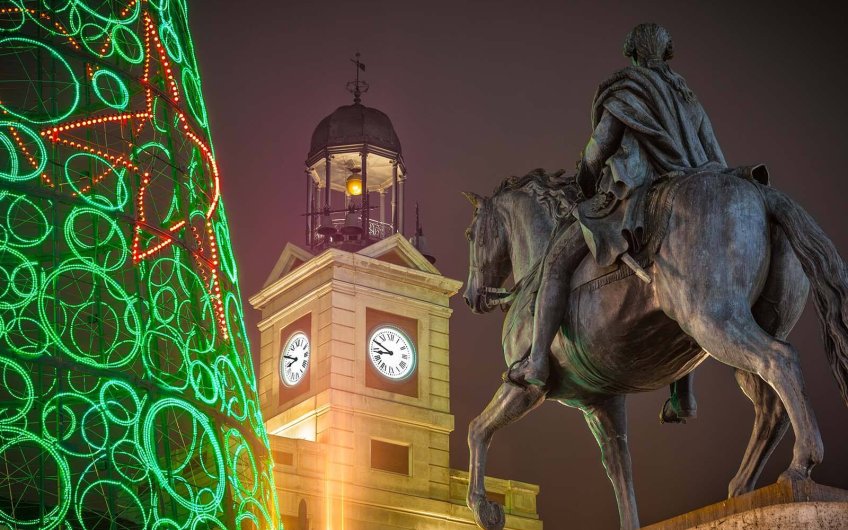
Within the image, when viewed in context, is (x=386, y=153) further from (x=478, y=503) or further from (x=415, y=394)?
(x=478, y=503)

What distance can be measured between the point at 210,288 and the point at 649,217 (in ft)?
30.3

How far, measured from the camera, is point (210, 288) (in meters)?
15.1

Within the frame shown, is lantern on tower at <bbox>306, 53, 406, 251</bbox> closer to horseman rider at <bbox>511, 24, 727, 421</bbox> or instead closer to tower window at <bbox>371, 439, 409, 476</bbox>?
tower window at <bbox>371, 439, 409, 476</bbox>

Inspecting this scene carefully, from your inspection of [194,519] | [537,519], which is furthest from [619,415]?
[537,519]

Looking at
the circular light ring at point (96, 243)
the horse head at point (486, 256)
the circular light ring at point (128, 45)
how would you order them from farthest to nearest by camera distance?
the circular light ring at point (128, 45), the circular light ring at point (96, 243), the horse head at point (486, 256)

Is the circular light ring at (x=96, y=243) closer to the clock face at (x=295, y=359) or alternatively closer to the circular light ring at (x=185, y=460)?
the circular light ring at (x=185, y=460)

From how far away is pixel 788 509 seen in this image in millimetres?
5539

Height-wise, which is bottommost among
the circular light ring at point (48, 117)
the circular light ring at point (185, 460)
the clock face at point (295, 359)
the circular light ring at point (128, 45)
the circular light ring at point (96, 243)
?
the circular light ring at point (185, 460)

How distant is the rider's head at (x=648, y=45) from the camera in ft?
23.8

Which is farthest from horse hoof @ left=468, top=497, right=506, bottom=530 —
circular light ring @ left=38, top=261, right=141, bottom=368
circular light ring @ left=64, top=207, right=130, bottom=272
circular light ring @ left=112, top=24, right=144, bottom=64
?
circular light ring @ left=112, top=24, right=144, bottom=64

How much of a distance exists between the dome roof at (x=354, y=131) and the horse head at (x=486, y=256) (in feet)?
111

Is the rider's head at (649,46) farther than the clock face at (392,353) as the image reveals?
No

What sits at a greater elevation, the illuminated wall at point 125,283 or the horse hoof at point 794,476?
the illuminated wall at point 125,283

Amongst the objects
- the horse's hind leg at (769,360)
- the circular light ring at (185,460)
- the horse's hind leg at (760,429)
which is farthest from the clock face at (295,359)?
the horse's hind leg at (769,360)
